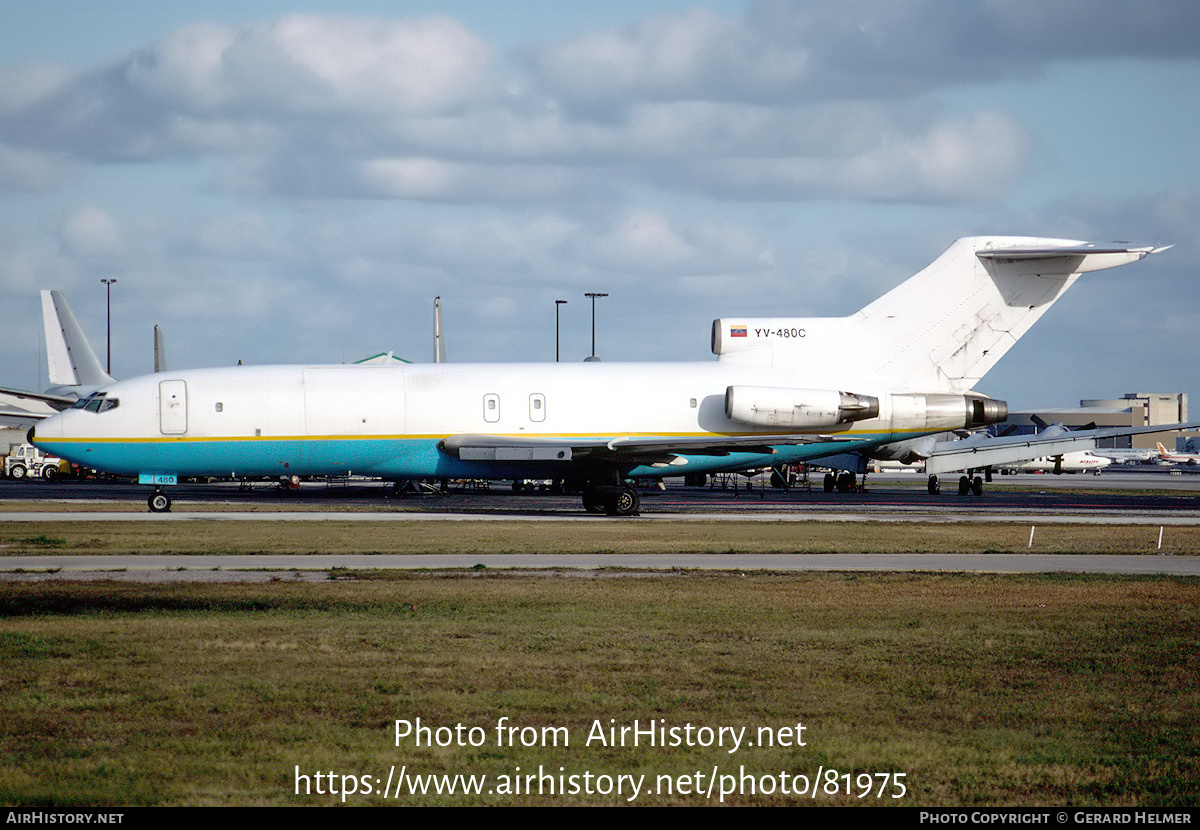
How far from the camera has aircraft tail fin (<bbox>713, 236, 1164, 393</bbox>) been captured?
3481cm

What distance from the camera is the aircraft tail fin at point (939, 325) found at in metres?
34.8

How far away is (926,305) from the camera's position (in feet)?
116

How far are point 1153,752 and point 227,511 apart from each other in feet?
102

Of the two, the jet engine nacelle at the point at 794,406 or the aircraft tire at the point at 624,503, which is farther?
the aircraft tire at the point at 624,503

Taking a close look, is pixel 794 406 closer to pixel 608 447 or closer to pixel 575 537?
pixel 608 447

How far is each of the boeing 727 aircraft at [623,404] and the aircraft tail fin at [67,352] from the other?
37.0 meters

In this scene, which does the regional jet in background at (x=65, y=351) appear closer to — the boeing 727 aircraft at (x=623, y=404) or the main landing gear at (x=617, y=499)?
the boeing 727 aircraft at (x=623, y=404)

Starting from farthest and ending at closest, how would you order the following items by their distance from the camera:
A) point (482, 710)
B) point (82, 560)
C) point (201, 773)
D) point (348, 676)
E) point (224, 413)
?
1. point (224, 413)
2. point (82, 560)
3. point (348, 676)
4. point (482, 710)
5. point (201, 773)

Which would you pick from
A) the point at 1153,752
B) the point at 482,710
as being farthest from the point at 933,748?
the point at 482,710

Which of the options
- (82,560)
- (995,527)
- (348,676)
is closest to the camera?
(348,676)

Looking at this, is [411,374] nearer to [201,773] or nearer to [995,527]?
[995,527]

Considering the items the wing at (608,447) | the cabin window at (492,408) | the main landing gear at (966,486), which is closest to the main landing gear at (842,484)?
the main landing gear at (966,486)

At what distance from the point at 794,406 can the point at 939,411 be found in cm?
466

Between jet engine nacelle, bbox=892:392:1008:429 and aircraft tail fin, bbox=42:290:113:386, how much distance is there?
1962 inches
